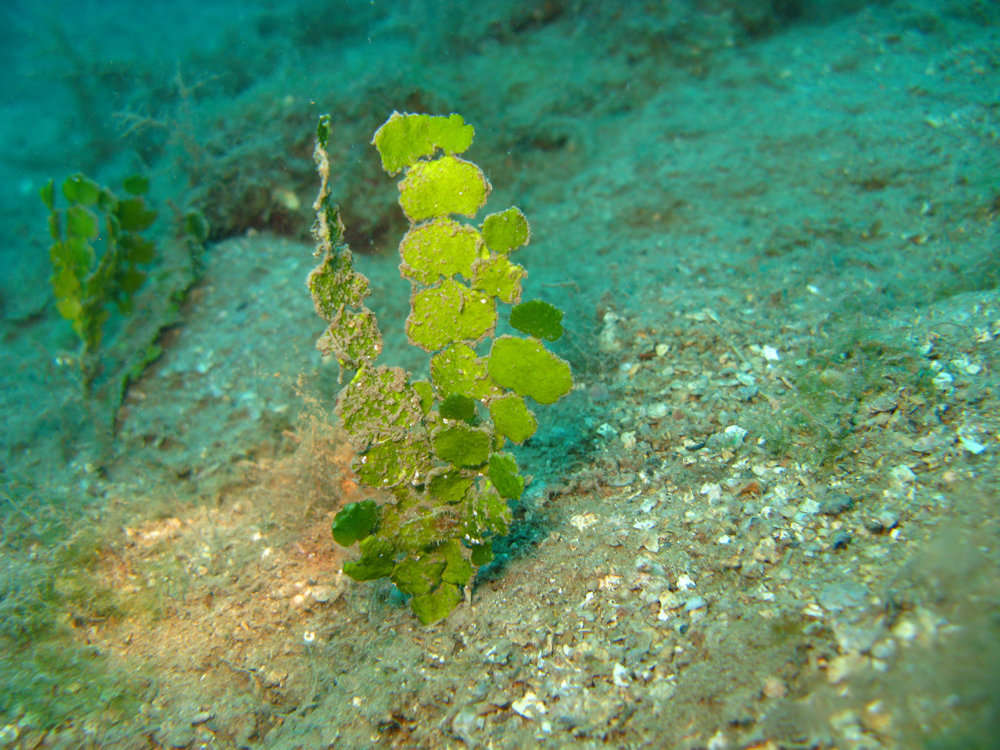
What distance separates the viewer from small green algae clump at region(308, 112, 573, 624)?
6.03 feet

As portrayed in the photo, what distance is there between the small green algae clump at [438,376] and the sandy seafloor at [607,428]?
38 cm

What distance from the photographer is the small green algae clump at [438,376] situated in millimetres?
1837

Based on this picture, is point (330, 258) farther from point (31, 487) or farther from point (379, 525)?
point (31, 487)

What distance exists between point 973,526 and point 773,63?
268 inches

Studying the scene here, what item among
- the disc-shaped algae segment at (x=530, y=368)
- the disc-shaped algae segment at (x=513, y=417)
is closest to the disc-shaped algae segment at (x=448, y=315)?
the disc-shaped algae segment at (x=530, y=368)

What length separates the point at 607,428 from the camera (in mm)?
2906

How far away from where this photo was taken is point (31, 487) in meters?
3.48

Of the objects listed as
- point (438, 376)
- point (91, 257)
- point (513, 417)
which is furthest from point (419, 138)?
point (91, 257)

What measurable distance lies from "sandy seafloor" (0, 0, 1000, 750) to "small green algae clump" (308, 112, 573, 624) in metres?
0.38

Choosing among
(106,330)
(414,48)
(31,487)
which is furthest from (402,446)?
(414,48)

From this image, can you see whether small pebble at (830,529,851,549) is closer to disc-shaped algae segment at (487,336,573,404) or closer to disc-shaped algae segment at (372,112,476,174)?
disc-shaped algae segment at (487,336,573,404)

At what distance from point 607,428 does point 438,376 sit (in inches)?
47.5

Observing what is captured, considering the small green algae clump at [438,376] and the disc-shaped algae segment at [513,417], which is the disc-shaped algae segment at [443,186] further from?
the disc-shaped algae segment at [513,417]

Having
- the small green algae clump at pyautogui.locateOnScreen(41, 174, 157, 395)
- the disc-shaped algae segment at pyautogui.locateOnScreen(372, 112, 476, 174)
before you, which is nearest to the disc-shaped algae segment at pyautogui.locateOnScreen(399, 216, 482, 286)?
the disc-shaped algae segment at pyautogui.locateOnScreen(372, 112, 476, 174)
